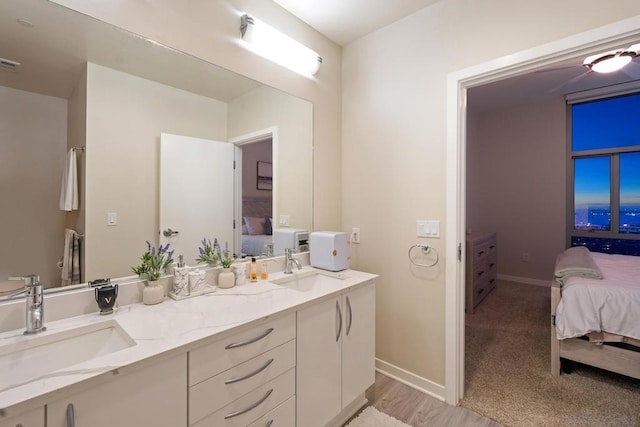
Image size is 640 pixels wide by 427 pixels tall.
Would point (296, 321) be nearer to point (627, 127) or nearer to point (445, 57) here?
point (445, 57)

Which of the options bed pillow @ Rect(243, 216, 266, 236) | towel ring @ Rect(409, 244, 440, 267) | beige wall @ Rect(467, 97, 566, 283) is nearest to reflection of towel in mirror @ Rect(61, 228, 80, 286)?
bed pillow @ Rect(243, 216, 266, 236)

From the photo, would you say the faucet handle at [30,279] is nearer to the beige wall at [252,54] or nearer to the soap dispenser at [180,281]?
the soap dispenser at [180,281]

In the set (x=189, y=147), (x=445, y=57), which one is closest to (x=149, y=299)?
(x=189, y=147)

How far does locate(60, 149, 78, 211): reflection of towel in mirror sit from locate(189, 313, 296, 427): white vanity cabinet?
2.77 ft

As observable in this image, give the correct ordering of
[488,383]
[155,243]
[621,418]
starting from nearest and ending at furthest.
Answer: [155,243] < [621,418] < [488,383]

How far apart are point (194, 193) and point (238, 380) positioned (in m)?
1.01

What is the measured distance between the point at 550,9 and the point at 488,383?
91.2 inches

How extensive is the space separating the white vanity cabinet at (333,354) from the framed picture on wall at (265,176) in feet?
2.96

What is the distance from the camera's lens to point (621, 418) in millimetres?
1706

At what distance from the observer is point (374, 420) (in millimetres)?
1709

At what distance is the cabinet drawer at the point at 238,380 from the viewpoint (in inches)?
39.9

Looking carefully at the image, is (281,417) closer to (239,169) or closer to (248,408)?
(248,408)

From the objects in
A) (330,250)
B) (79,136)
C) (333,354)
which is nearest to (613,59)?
(330,250)

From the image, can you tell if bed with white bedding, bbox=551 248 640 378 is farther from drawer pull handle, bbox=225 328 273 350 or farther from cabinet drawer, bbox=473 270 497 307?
drawer pull handle, bbox=225 328 273 350
